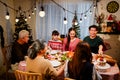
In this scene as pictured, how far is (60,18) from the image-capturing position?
5.22m

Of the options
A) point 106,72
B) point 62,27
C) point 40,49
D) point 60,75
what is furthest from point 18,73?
point 62,27

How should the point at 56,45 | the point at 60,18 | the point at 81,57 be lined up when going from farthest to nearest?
the point at 60,18, the point at 56,45, the point at 81,57

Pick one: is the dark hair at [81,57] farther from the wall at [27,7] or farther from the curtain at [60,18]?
the wall at [27,7]

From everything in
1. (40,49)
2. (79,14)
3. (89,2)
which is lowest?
(40,49)

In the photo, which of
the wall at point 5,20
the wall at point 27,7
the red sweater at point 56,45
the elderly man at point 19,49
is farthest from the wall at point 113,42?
the wall at point 5,20

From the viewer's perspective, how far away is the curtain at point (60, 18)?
5.02m

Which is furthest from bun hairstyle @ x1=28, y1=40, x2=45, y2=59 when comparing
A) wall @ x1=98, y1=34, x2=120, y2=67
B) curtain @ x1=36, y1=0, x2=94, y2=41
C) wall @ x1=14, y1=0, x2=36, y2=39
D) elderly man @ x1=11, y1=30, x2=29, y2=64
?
wall @ x1=14, y1=0, x2=36, y2=39

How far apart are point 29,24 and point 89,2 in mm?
2098

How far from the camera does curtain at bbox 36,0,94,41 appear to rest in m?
5.02

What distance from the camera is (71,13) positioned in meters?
5.11

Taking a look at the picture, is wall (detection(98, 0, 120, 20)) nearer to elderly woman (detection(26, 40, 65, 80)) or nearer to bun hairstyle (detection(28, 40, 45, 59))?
bun hairstyle (detection(28, 40, 45, 59))

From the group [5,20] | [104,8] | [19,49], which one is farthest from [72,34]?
[5,20]

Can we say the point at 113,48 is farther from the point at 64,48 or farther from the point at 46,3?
the point at 46,3

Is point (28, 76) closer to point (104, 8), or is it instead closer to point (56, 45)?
point (56, 45)
